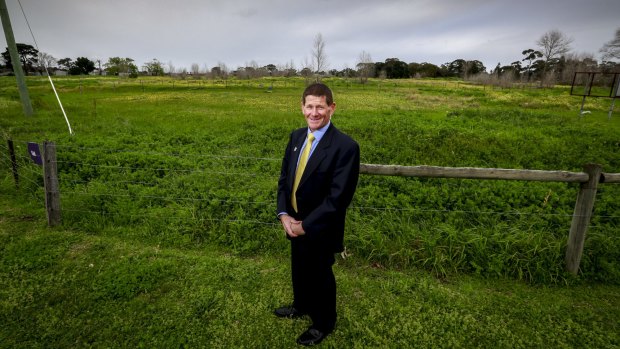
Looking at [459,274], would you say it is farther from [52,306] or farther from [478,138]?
[478,138]

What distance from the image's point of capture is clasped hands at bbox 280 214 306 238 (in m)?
2.60

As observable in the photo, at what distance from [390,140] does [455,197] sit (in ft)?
15.8

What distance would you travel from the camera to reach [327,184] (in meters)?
2.53

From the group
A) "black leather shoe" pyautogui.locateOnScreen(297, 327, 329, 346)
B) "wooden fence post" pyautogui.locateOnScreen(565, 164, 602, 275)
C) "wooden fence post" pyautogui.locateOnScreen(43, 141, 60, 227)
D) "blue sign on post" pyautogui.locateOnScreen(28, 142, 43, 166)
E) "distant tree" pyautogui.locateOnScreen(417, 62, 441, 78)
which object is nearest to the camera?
"black leather shoe" pyautogui.locateOnScreen(297, 327, 329, 346)

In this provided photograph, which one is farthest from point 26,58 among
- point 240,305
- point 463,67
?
point 463,67

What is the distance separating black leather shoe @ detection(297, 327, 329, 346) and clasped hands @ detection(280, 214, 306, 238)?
1003 millimetres

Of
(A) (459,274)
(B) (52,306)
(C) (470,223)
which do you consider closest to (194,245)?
(B) (52,306)

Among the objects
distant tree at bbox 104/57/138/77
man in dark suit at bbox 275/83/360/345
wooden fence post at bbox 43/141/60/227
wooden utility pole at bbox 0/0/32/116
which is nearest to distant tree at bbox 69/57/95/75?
distant tree at bbox 104/57/138/77

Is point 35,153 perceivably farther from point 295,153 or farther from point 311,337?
point 311,337

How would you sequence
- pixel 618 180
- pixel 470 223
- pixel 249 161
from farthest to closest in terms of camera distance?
1. pixel 249 161
2. pixel 470 223
3. pixel 618 180

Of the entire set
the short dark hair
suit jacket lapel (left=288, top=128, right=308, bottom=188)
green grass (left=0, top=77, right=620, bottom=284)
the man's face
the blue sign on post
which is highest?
the short dark hair

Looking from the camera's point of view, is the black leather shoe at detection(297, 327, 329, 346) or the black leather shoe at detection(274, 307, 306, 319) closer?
the black leather shoe at detection(297, 327, 329, 346)

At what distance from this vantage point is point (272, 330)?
10.3ft

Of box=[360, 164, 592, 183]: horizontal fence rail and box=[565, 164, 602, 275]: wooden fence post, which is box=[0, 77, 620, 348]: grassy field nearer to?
box=[565, 164, 602, 275]: wooden fence post
